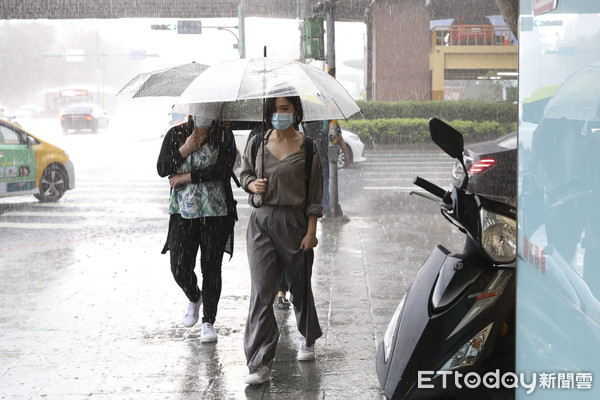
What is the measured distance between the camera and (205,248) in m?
5.55

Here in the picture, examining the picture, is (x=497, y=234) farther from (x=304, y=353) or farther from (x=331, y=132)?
(x=331, y=132)

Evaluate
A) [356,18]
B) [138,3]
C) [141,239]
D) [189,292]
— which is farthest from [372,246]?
[356,18]

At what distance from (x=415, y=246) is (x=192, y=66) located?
4.35 meters

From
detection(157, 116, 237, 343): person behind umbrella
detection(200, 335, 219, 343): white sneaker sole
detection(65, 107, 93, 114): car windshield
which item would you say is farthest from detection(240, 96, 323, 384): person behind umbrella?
detection(65, 107, 93, 114): car windshield

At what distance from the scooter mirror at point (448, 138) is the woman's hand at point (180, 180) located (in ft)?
8.86

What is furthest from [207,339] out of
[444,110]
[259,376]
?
[444,110]

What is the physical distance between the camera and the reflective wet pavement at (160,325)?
4641 mm

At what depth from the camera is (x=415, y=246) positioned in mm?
9266

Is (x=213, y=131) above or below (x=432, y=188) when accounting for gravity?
above

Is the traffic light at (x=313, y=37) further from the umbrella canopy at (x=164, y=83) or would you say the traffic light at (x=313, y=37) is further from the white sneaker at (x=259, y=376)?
the white sneaker at (x=259, y=376)

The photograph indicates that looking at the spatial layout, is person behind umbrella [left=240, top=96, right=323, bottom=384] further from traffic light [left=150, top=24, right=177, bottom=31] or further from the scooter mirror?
traffic light [left=150, top=24, right=177, bottom=31]

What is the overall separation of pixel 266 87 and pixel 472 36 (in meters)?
32.4

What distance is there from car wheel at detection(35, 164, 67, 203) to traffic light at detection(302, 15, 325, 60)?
5.45 meters

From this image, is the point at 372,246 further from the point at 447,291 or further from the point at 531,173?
the point at 531,173
